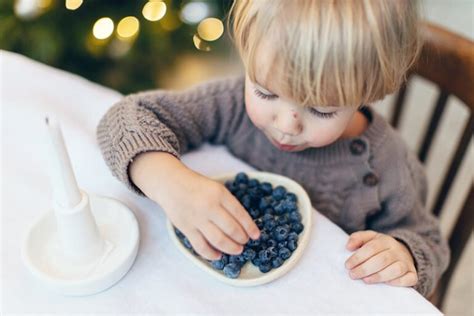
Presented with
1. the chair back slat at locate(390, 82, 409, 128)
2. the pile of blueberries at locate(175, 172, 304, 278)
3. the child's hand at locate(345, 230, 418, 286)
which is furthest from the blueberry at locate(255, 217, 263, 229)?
the chair back slat at locate(390, 82, 409, 128)

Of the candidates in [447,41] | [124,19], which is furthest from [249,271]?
[124,19]

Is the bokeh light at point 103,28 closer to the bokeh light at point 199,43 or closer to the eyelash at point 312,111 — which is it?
the bokeh light at point 199,43

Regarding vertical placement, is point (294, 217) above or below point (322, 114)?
below

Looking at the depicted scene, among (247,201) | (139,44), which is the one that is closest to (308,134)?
(247,201)

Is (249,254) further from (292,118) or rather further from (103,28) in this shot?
(103,28)

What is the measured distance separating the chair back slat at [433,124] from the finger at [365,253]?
371mm

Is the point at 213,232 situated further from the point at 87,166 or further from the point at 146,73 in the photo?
the point at 146,73

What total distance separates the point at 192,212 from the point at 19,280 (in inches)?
8.3

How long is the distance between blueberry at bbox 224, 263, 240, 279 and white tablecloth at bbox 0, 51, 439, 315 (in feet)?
0.05

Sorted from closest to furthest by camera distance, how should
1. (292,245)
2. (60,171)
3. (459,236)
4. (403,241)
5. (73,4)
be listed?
(60,171) < (292,245) < (403,241) < (459,236) < (73,4)

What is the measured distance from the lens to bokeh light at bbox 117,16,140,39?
4.40 ft

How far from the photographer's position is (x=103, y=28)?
133cm

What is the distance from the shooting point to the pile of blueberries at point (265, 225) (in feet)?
1.96

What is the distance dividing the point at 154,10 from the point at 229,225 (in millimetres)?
899
